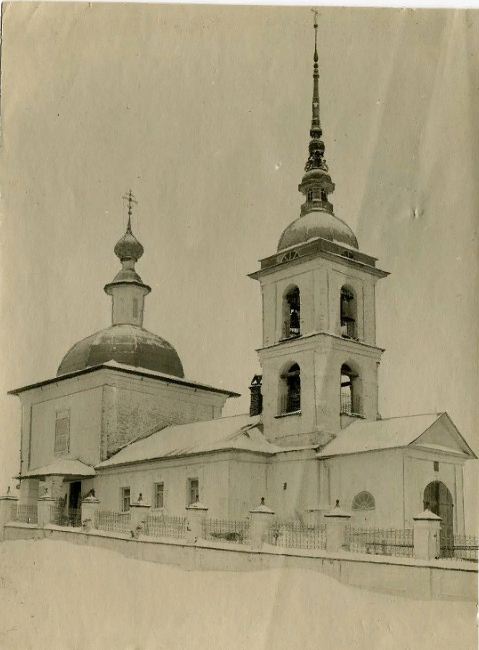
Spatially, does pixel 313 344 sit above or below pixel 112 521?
above

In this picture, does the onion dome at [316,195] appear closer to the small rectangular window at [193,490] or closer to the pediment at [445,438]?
the pediment at [445,438]

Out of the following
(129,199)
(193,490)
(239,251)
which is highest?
(129,199)

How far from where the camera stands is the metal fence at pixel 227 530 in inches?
368

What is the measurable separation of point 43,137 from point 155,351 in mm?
3788

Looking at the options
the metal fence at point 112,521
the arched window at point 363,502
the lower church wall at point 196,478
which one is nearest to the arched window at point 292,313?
the lower church wall at point 196,478

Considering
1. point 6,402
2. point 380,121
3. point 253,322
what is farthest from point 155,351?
point 380,121

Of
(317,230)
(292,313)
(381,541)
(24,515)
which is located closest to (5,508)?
(24,515)

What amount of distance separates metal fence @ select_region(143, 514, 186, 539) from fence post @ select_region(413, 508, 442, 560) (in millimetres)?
2669

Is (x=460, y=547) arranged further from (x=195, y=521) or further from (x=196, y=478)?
(x=196, y=478)

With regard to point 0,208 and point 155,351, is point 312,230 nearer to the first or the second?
point 155,351

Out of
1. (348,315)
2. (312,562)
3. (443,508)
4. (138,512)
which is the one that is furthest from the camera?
(348,315)

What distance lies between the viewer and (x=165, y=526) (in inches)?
424

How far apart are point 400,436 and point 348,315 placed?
5.45 ft

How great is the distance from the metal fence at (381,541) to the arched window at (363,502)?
75cm
